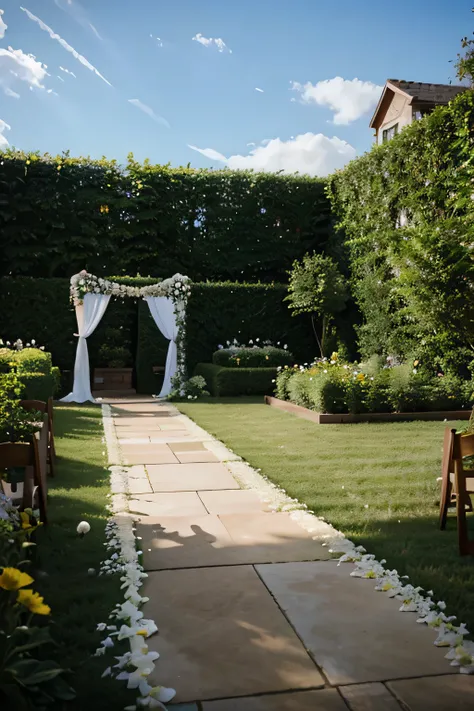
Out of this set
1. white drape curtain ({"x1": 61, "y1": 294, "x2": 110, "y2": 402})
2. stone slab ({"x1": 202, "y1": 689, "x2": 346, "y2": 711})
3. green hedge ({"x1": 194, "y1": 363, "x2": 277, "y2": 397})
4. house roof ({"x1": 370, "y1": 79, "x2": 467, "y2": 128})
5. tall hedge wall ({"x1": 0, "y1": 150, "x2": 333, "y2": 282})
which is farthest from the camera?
house roof ({"x1": 370, "y1": 79, "x2": 467, "y2": 128})

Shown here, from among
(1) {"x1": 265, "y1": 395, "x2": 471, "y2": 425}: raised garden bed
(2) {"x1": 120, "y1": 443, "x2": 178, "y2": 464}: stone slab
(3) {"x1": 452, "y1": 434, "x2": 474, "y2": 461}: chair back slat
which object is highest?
(3) {"x1": 452, "y1": 434, "x2": 474, "y2": 461}: chair back slat

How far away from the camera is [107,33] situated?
34.0ft

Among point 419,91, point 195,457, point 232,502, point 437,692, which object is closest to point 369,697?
point 437,692

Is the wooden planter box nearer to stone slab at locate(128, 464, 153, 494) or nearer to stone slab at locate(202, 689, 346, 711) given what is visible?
stone slab at locate(128, 464, 153, 494)

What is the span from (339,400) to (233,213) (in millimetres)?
8534

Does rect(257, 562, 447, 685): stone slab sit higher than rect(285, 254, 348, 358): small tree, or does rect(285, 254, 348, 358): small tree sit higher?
rect(285, 254, 348, 358): small tree

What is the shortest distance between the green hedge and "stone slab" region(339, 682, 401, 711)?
397 inches

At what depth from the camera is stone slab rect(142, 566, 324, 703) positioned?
77.4 inches

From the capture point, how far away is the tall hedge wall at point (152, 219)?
47.1ft

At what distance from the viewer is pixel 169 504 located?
423cm

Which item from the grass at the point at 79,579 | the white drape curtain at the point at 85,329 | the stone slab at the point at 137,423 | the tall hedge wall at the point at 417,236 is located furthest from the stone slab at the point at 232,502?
the white drape curtain at the point at 85,329

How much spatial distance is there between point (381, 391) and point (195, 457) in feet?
12.5

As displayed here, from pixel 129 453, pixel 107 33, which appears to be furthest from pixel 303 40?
pixel 129 453

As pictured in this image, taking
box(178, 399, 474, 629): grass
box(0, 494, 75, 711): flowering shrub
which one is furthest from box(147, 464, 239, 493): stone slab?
box(0, 494, 75, 711): flowering shrub
